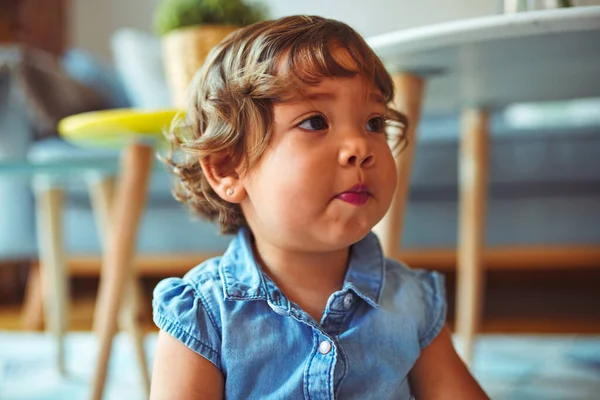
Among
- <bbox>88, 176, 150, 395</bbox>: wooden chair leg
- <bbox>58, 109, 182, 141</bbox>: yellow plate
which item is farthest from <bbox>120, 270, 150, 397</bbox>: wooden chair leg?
<bbox>58, 109, 182, 141</bbox>: yellow plate

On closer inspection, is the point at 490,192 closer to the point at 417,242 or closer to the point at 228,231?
the point at 417,242

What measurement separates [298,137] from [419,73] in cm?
33

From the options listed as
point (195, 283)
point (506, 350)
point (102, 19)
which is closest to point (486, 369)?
point (506, 350)

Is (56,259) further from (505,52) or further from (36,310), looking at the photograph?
(505,52)

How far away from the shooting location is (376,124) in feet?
2.21

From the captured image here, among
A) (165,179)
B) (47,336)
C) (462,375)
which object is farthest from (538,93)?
(47,336)

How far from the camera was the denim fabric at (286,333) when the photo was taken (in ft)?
2.10

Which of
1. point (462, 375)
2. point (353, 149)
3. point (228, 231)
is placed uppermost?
point (353, 149)

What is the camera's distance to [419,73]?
0.90m

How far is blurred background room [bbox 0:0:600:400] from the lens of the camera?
38.4 inches

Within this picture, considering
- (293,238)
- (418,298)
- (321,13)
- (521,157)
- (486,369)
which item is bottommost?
(486,369)

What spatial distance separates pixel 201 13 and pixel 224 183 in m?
0.41

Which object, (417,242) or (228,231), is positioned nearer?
(228,231)

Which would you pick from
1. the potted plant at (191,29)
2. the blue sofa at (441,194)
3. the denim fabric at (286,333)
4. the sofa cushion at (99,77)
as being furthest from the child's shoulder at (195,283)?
the sofa cushion at (99,77)
